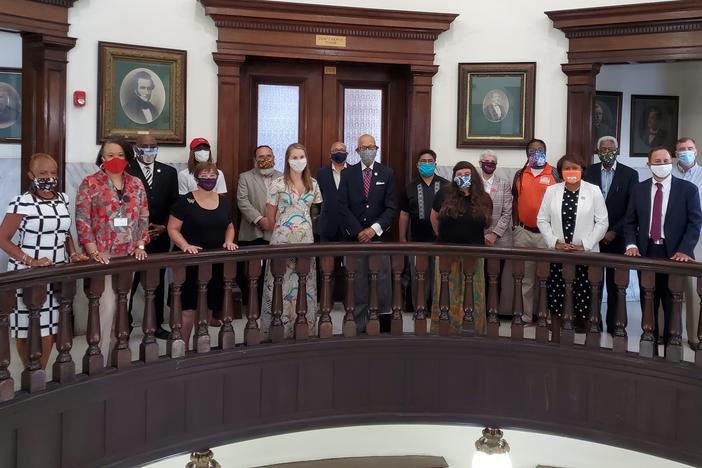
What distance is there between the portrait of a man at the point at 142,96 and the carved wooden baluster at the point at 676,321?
4619 millimetres

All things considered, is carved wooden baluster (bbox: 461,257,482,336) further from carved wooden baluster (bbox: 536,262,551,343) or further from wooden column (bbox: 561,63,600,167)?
wooden column (bbox: 561,63,600,167)

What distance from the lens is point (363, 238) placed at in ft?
20.5

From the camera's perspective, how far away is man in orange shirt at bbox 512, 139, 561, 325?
6832 millimetres

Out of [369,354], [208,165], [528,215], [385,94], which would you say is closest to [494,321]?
[369,354]

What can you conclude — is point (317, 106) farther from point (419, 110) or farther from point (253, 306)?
point (253, 306)

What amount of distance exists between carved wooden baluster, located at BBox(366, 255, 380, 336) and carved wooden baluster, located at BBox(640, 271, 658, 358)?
6.01 ft

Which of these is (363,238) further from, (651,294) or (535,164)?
(651,294)

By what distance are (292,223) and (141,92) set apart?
231 centimetres

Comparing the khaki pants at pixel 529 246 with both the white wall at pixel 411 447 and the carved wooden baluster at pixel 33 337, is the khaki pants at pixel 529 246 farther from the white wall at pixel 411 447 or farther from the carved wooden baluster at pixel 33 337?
the carved wooden baluster at pixel 33 337

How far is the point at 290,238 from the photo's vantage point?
577 centimetres

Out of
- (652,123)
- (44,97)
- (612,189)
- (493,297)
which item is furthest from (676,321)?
(44,97)

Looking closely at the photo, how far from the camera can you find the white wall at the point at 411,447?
5.88 m

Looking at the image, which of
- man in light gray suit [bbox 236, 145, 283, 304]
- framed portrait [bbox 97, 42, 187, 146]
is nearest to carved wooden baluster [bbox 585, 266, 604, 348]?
man in light gray suit [bbox 236, 145, 283, 304]

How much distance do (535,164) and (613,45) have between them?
161cm
